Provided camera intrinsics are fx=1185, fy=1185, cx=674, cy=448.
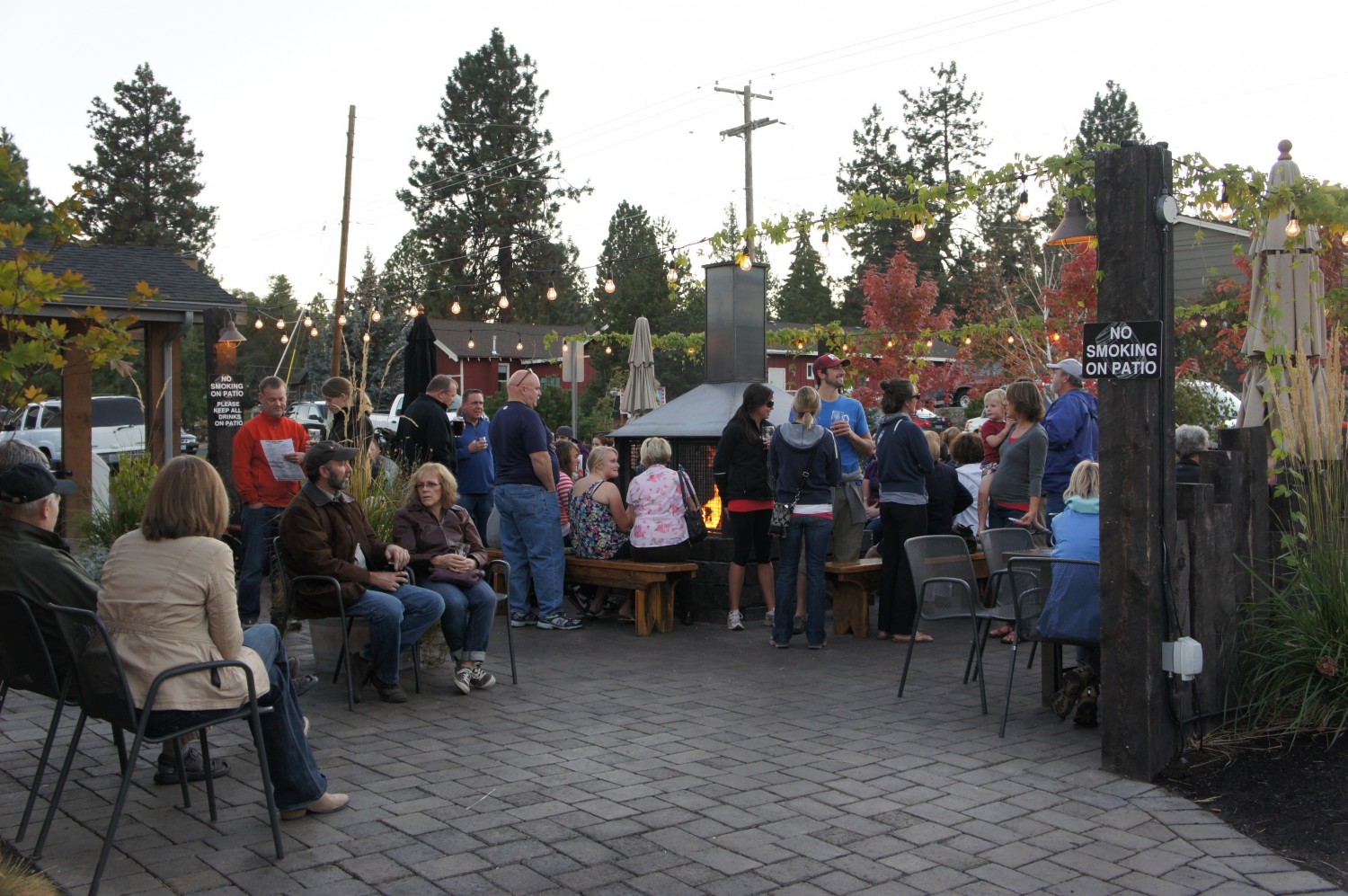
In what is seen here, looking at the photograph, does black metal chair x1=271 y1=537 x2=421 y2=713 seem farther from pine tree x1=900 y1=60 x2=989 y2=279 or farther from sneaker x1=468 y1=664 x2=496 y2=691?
pine tree x1=900 y1=60 x2=989 y2=279

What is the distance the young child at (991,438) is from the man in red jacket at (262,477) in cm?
495

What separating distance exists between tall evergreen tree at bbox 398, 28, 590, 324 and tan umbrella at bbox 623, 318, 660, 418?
30.4m

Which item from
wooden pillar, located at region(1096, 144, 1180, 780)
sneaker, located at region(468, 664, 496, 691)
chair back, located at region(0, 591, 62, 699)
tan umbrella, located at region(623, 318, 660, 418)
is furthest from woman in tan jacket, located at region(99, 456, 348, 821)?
tan umbrella, located at region(623, 318, 660, 418)

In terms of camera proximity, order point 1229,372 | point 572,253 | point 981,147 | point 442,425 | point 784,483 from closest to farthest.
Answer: point 784,483, point 442,425, point 1229,372, point 981,147, point 572,253

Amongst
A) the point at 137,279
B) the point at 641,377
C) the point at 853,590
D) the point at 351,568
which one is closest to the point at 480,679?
the point at 351,568

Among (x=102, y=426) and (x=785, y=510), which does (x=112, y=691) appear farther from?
(x=102, y=426)

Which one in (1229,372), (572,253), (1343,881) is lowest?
(1343,881)

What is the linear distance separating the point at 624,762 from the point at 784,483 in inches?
122

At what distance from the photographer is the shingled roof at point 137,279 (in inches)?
596

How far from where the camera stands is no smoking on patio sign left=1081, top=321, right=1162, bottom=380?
4930 mm

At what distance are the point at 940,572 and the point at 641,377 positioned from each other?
33.9 ft

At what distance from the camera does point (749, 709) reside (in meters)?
6.21

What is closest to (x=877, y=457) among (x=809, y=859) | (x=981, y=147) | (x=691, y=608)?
(x=691, y=608)

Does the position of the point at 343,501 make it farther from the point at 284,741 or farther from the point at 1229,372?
the point at 1229,372
